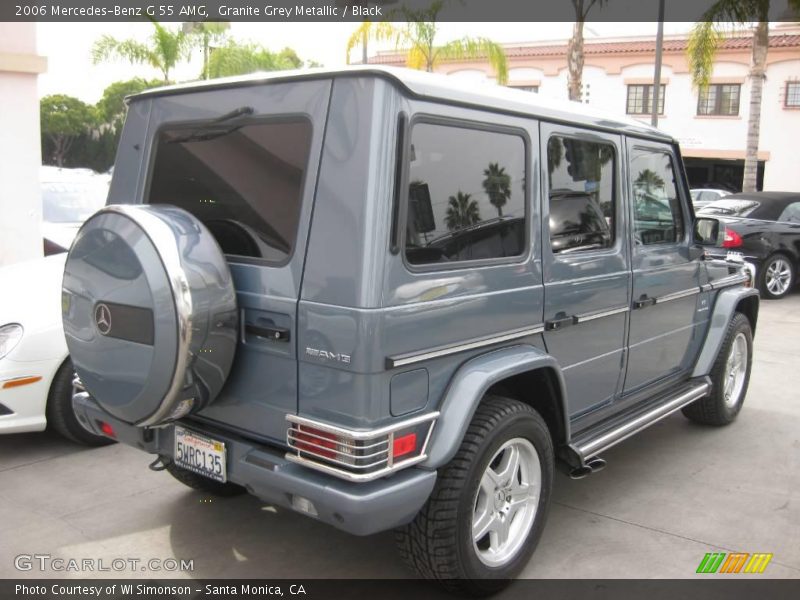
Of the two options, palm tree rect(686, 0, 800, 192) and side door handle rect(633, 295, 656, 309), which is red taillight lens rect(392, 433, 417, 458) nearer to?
side door handle rect(633, 295, 656, 309)

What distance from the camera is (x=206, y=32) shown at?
21.5m

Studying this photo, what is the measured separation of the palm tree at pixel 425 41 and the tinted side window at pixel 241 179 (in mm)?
15367

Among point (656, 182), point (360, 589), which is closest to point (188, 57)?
point (656, 182)

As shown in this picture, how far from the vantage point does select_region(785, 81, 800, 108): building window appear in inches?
993

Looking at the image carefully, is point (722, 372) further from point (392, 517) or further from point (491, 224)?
point (392, 517)

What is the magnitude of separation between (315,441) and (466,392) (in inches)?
23.5

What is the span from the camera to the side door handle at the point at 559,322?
134 inches

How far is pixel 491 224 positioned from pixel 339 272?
2.68ft

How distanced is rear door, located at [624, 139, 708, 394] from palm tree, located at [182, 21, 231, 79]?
18.7 m

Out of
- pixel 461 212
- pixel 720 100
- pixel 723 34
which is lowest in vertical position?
pixel 461 212

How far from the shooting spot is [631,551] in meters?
3.54

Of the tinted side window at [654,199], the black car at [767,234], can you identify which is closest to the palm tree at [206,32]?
the black car at [767,234]

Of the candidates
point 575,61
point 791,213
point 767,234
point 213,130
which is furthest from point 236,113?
point 575,61

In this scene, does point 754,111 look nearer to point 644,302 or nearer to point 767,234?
point 767,234
